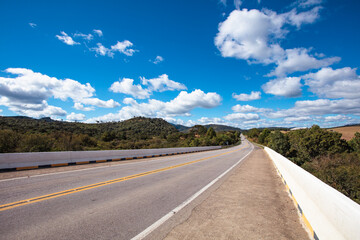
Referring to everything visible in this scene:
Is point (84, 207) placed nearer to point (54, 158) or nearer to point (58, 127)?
point (54, 158)

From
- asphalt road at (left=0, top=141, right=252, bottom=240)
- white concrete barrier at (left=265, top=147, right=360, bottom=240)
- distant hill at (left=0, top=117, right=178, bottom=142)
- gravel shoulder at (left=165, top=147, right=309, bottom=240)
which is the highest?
distant hill at (left=0, top=117, right=178, bottom=142)

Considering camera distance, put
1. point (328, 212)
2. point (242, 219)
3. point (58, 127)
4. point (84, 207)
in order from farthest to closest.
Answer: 1. point (58, 127)
2. point (84, 207)
3. point (242, 219)
4. point (328, 212)

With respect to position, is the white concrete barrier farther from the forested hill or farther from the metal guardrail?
Answer: the forested hill

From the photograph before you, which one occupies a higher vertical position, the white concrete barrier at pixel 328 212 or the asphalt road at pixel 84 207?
the white concrete barrier at pixel 328 212

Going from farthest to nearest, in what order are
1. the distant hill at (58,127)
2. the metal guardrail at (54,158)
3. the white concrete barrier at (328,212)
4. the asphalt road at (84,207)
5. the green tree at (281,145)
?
the green tree at (281,145) < the distant hill at (58,127) < the metal guardrail at (54,158) < the asphalt road at (84,207) < the white concrete barrier at (328,212)

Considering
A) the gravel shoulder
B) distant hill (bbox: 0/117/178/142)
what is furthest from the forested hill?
the gravel shoulder

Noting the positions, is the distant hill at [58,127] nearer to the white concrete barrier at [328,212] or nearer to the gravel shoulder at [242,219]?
the gravel shoulder at [242,219]

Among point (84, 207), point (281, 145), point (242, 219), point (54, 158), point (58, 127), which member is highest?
point (58, 127)

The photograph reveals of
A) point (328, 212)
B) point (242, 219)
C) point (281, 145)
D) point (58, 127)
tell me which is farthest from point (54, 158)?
point (281, 145)

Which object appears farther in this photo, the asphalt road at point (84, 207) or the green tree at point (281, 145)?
the green tree at point (281, 145)

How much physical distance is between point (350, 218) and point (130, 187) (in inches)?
226

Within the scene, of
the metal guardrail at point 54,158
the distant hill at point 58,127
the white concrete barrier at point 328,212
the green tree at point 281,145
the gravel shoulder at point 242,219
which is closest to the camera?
the white concrete barrier at point 328,212

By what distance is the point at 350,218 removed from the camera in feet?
7.57

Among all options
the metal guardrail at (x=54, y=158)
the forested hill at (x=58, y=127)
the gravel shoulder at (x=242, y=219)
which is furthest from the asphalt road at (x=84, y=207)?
the forested hill at (x=58, y=127)
